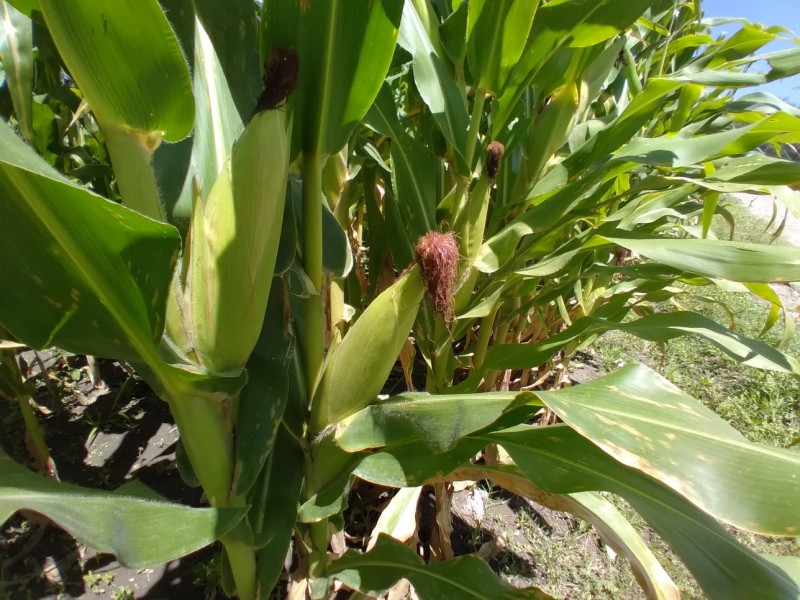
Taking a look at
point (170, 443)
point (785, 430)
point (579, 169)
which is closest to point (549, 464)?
point (579, 169)

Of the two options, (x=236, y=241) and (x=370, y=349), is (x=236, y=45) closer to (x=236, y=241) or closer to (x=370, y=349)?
(x=236, y=241)

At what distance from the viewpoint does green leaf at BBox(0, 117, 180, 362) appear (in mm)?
438

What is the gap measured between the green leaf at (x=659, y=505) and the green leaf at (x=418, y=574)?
10.2 inches

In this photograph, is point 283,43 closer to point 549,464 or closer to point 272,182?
point 272,182

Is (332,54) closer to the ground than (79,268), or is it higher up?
higher up

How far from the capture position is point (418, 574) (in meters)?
0.85

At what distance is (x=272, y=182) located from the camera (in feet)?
1.74

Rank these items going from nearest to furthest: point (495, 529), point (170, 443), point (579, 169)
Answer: point (579, 169)
point (495, 529)
point (170, 443)

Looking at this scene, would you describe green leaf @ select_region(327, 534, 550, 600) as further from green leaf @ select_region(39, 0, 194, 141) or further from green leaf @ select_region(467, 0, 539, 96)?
green leaf @ select_region(467, 0, 539, 96)

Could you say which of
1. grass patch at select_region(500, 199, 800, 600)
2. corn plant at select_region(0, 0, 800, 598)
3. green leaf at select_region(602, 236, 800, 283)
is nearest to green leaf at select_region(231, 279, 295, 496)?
corn plant at select_region(0, 0, 800, 598)

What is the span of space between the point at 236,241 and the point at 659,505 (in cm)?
63

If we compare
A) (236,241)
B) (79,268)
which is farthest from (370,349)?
(79,268)

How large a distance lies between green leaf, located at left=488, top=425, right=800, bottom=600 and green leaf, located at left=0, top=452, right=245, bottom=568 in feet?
1.31

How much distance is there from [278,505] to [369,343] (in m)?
0.35
